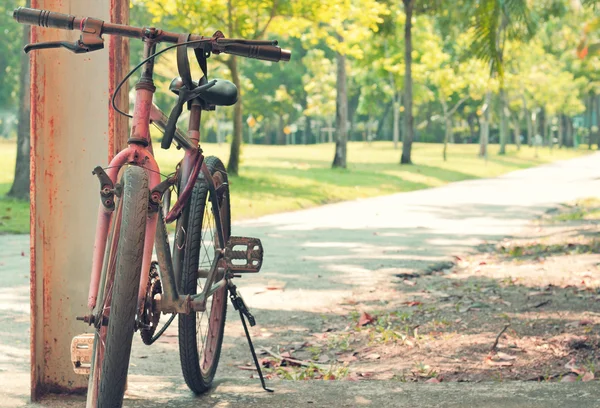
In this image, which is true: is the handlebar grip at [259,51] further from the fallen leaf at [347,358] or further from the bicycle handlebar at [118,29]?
the fallen leaf at [347,358]

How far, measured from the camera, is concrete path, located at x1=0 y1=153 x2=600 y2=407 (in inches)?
179

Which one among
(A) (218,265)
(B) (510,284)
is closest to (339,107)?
(B) (510,284)

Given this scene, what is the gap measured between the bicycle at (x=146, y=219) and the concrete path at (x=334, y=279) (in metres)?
0.51

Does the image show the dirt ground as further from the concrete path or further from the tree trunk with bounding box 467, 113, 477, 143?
the tree trunk with bounding box 467, 113, 477, 143

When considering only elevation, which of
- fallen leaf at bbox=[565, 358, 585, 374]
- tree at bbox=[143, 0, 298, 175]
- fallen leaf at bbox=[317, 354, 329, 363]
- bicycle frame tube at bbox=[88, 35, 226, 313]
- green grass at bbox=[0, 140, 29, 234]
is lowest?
green grass at bbox=[0, 140, 29, 234]

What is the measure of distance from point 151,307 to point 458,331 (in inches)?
142

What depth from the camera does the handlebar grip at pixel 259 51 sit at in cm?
379

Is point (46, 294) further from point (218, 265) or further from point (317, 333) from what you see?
point (317, 333)

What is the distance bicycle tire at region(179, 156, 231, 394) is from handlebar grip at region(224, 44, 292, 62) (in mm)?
711

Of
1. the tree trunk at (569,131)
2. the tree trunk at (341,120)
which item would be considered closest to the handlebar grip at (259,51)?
the tree trunk at (341,120)

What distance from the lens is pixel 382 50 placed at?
139 ft

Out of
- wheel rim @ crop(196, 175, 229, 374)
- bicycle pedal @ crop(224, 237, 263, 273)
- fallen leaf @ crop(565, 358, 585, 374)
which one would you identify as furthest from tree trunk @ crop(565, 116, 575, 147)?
bicycle pedal @ crop(224, 237, 263, 273)

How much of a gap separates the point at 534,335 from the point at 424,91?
47716mm

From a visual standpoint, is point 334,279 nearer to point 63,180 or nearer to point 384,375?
point 384,375
